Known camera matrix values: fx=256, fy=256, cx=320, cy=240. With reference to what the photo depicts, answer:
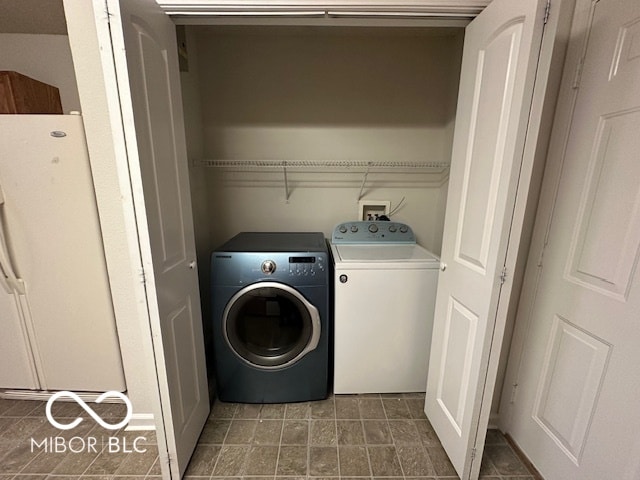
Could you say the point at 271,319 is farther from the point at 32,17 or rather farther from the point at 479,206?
the point at 32,17

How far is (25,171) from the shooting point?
1289 millimetres

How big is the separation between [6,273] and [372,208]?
2.31 m

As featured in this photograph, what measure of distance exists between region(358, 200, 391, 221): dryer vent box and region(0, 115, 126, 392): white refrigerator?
5.55ft

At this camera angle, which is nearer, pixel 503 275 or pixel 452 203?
pixel 503 275

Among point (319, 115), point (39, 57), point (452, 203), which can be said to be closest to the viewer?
point (452, 203)

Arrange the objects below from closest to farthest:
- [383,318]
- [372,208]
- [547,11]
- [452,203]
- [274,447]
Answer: [547,11] → [452,203] → [274,447] → [383,318] → [372,208]

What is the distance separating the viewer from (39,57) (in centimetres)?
178

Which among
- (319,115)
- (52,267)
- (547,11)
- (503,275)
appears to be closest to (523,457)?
(503,275)

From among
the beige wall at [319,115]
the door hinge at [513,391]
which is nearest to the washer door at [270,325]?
the beige wall at [319,115]

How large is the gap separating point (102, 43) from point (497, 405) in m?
2.34

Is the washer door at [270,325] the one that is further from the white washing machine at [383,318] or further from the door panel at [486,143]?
the door panel at [486,143]

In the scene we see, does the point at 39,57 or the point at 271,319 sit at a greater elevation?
the point at 39,57

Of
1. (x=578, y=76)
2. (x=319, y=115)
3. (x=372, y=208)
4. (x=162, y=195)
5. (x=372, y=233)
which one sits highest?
(x=319, y=115)

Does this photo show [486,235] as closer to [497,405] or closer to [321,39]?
[497,405]
